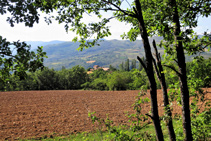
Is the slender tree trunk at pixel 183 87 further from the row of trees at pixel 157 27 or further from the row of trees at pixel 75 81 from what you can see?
the row of trees at pixel 75 81

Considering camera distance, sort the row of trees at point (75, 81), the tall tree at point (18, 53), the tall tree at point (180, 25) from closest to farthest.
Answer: the tall tree at point (18, 53) < the tall tree at point (180, 25) < the row of trees at point (75, 81)

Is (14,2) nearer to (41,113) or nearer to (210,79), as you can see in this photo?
(210,79)

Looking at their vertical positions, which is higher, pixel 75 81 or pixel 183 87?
pixel 183 87

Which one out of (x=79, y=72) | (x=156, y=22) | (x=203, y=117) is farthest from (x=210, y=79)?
(x=79, y=72)

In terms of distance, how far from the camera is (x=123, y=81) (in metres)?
38.6

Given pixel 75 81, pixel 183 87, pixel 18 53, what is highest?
pixel 18 53

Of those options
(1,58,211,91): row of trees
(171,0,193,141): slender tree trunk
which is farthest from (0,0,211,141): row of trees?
(1,58,211,91): row of trees

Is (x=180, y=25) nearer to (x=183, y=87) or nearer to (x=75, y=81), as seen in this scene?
(x=183, y=87)

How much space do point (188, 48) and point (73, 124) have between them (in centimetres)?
1211

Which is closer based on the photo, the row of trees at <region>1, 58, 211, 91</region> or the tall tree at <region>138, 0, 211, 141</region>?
the tall tree at <region>138, 0, 211, 141</region>

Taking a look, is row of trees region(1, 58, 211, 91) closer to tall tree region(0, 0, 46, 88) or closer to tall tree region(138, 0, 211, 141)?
tall tree region(138, 0, 211, 141)

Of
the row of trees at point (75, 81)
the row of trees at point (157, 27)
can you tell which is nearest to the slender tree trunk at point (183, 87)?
the row of trees at point (157, 27)

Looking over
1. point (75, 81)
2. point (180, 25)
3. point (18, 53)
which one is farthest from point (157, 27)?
point (75, 81)

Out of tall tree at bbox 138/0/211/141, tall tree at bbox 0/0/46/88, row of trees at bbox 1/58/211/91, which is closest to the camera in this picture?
tall tree at bbox 0/0/46/88
